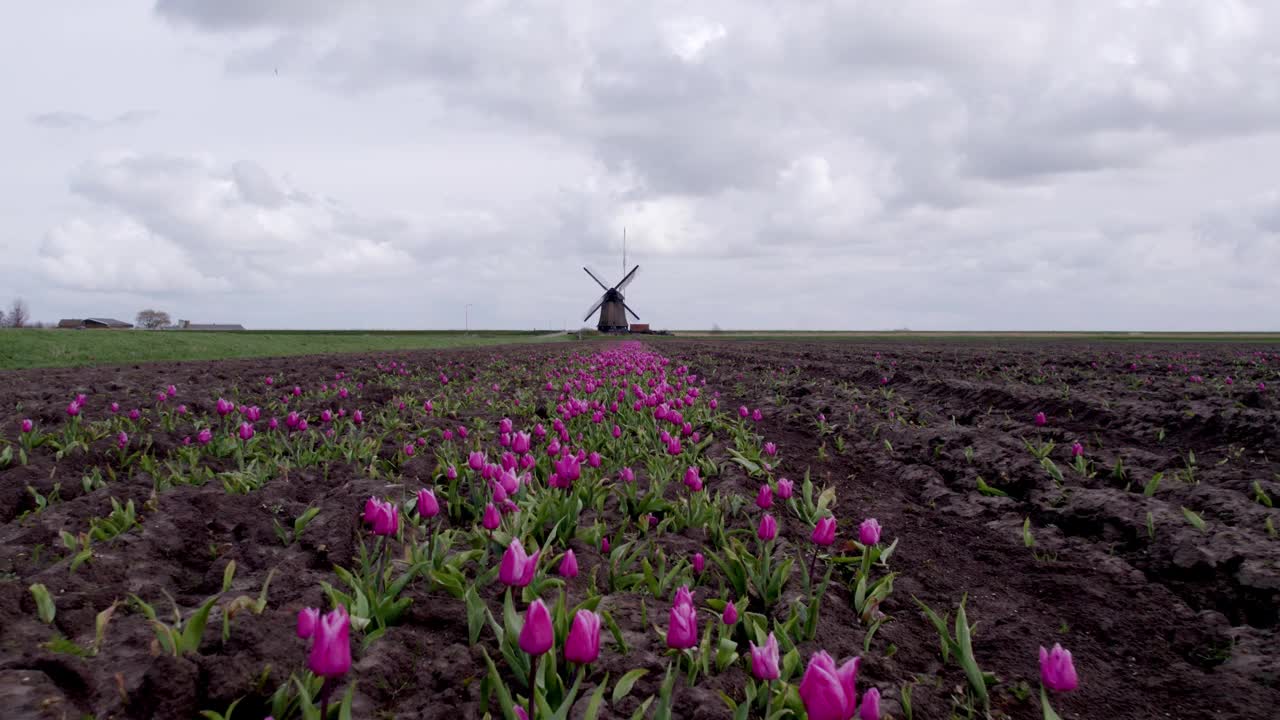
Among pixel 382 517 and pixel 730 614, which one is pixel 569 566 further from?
pixel 382 517

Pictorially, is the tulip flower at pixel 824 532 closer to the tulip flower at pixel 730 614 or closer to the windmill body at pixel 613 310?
the tulip flower at pixel 730 614

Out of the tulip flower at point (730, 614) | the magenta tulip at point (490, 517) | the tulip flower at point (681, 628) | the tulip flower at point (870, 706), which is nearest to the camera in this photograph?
the tulip flower at point (870, 706)

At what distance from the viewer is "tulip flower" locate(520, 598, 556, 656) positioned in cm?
203

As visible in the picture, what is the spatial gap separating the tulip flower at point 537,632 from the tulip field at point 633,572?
1 centimetres

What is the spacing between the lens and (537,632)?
6.72 feet

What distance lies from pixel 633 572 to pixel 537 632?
6.83ft

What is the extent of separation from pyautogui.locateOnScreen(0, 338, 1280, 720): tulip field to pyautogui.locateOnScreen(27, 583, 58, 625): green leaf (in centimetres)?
1

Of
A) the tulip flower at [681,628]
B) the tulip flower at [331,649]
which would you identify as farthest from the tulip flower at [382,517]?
the tulip flower at [681,628]

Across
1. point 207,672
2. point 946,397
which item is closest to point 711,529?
point 207,672

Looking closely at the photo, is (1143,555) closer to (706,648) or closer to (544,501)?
(706,648)

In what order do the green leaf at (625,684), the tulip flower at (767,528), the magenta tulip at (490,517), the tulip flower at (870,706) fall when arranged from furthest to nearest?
the tulip flower at (767,528) → the magenta tulip at (490,517) → the green leaf at (625,684) → the tulip flower at (870,706)

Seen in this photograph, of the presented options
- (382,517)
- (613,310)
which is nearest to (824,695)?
(382,517)

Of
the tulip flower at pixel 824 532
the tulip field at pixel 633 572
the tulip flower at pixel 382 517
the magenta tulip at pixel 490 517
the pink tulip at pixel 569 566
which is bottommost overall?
the tulip field at pixel 633 572

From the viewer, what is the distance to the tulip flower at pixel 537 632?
2031 mm
